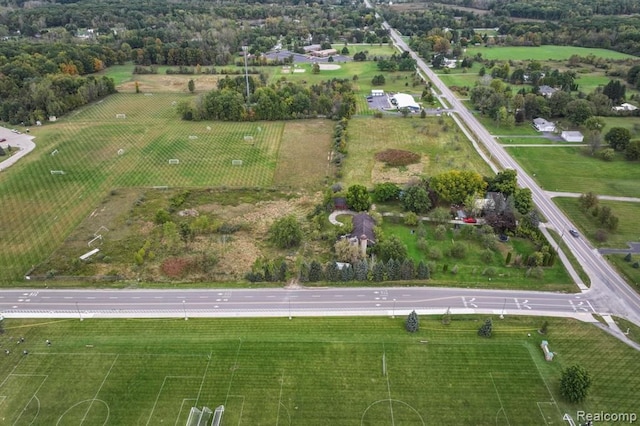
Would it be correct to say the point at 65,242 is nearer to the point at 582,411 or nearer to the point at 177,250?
the point at 177,250

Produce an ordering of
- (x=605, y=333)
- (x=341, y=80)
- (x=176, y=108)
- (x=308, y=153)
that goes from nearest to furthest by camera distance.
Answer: (x=605, y=333)
(x=308, y=153)
(x=176, y=108)
(x=341, y=80)

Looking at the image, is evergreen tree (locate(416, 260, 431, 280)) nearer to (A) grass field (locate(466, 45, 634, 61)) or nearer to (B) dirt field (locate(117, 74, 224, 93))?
(B) dirt field (locate(117, 74, 224, 93))

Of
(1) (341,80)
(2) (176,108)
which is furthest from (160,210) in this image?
(1) (341,80)

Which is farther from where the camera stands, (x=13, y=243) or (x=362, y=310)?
(x=13, y=243)

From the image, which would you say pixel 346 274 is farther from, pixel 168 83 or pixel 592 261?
pixel 168 83

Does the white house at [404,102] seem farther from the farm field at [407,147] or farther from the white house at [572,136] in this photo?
the white house at [572,136]

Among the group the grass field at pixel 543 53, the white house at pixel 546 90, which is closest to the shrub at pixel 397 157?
the white house at pixel 546 90

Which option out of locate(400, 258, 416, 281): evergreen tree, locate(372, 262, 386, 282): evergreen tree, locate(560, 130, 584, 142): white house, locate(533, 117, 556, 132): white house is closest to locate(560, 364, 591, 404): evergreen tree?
locate(400, 258, 416, 281): evergreen tree

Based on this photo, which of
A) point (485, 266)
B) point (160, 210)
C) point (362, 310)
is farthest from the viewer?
point (160, 210)
